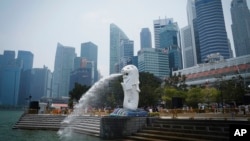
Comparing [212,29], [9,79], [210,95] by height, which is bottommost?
[210,95]

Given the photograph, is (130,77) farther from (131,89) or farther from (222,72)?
(222,72)

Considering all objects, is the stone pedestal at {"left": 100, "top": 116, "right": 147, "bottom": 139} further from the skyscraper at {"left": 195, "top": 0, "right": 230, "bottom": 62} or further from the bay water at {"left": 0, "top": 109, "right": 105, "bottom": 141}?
the skyscraper at {"left": 195, "top": 0, "right": 230, "bottom": 62}

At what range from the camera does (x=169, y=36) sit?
19638 centimetres

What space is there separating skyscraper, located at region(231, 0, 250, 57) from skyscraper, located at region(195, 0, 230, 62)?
168 ft

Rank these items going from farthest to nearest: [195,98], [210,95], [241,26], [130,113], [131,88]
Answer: [241,26] → [210,95] → [195,98] → [131,88] → [130,113]

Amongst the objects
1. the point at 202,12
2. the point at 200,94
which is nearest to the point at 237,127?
the point at 200,94

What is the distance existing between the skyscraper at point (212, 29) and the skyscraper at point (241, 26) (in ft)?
168

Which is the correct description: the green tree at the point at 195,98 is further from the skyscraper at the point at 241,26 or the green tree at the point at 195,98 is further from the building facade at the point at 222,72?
the skyscraper at the point at 241,26

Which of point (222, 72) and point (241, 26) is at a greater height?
point (241, 26)

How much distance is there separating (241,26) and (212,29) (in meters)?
66.8

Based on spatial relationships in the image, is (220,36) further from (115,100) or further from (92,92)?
(92,92)

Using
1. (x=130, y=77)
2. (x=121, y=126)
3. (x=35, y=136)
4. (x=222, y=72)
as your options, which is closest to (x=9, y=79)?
(x=222, y=72)

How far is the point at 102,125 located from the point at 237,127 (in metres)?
14.5

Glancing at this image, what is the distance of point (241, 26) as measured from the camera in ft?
635
